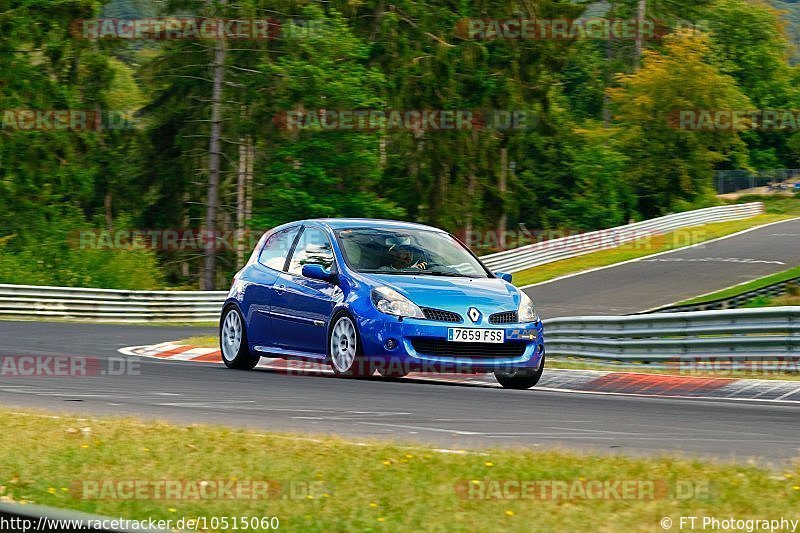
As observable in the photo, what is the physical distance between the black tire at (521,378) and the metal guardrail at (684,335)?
2.87m

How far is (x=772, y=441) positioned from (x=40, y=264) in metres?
35.1

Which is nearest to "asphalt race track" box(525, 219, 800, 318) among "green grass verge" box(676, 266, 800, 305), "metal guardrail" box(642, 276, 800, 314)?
"green grass verge" box(676, 266, 800, 305)

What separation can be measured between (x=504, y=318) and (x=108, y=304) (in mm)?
20950

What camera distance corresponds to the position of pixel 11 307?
31.0 m

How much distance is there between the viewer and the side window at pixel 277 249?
14.4 m

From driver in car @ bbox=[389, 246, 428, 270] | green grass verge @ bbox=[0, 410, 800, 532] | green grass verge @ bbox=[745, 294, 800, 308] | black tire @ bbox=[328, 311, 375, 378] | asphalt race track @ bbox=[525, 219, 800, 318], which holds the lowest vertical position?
asphalt race track @ bbox=[525, 219, 800, 318]

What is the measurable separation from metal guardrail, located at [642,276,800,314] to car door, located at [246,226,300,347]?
17725mm

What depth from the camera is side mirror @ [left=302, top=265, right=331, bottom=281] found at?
1318 centimetres

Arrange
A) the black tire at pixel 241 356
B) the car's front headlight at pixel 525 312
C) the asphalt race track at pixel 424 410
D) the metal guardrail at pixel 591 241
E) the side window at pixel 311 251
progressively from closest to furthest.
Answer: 1. the asphalt race track at pixel 424 410
2. the car's front headlight at pixel 525 312
3. the side window at pixel 311 251
4. the black tire at pixel 241 356
5. the metal guardrail at pixel 591 241

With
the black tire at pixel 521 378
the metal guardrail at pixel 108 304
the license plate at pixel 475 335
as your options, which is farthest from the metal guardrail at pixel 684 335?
the metal guardrail at pixel 108 304

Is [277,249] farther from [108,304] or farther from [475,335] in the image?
[108,304]

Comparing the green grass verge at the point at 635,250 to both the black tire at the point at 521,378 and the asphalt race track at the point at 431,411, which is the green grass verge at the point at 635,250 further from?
the asphalt race track at the point at 431,411

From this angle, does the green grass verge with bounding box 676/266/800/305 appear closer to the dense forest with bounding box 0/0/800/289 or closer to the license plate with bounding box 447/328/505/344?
the dense forest with bounding box 0/0/800/289

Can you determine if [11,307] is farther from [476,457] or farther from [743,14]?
[743,14]
